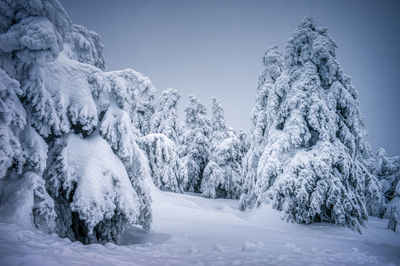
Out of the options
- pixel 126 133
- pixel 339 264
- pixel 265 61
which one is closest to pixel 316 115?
pixel 265 61

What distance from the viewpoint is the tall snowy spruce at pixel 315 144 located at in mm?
10836

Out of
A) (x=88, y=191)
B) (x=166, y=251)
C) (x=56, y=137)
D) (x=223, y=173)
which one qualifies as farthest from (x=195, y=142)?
(x=88, y=191)

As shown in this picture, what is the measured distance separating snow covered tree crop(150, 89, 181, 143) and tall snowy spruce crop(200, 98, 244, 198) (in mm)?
5304

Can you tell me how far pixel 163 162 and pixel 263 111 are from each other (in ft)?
32.3

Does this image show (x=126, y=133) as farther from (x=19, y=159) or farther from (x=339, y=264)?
(x=339, y=264)

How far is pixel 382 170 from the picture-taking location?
73.6ft

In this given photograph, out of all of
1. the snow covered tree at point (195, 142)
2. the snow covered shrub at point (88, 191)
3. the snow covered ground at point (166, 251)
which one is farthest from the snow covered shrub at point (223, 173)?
the snow covered shrub at point (88, 191)

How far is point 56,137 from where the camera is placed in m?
4.89

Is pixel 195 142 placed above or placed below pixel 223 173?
above

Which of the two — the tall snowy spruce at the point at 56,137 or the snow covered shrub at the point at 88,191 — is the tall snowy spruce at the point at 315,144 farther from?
the snow covered shrub at the point at 88,191

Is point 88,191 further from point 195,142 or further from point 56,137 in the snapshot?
point 195,142

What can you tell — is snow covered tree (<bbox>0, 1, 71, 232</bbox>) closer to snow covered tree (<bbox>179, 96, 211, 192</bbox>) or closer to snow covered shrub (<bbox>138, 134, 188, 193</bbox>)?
snow covered shrub (<bbox>138, 134, 188, 193</bbox>)

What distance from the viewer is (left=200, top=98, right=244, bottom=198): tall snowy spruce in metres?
24.1

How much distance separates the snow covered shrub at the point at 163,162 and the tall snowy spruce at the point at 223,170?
3909mm
